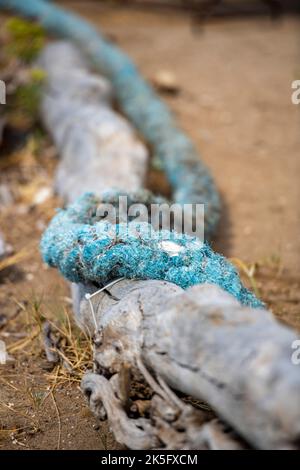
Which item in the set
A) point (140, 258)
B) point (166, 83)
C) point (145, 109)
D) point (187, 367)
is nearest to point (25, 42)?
point (145, 109)

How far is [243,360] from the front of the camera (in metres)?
Answer: 1.42

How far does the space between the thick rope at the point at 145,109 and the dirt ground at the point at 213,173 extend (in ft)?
0.69

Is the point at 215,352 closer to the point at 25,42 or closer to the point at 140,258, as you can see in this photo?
the point at 140,258

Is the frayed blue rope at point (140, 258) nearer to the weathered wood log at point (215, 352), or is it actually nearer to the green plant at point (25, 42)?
the weathered wood log at point (215, 352)

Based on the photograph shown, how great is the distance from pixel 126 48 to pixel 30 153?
1.77 meters

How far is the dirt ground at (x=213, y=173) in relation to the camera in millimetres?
2059

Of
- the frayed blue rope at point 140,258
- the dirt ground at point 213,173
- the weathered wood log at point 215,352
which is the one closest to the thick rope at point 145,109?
the dirt ground at point 213,173

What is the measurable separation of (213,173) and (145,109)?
64 centimetres

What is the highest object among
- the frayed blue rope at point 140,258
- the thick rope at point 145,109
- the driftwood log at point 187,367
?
the thick rope at point 145,109

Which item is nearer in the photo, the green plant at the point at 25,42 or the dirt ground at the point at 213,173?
the dirt ground at the point at 213,173

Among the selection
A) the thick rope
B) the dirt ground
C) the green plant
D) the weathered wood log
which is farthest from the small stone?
the weathered wood log

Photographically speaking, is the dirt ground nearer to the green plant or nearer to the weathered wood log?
the weathered wood log

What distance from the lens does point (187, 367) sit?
1572 mm

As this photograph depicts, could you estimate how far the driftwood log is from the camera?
137cm
